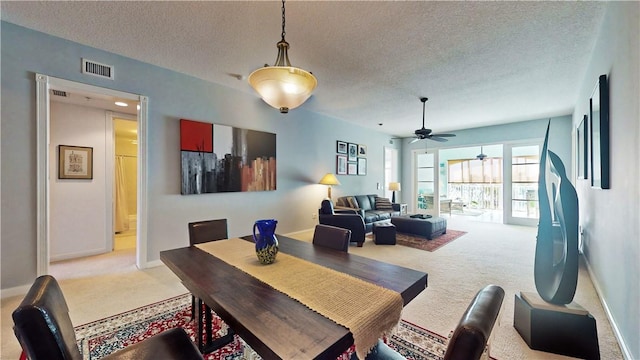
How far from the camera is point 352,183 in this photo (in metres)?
6.91

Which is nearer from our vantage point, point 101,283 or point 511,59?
point 101,283

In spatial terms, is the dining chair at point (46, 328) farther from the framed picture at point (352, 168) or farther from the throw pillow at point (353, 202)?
the framed picture at point (352, 168)

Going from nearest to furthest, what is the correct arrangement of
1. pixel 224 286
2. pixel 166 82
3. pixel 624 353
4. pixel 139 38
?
1. pixel 224 286
2. pixel 624 353
3. pixel 139 38
4. pixel 166 82

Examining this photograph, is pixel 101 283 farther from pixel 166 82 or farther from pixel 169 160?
pixel 166 82

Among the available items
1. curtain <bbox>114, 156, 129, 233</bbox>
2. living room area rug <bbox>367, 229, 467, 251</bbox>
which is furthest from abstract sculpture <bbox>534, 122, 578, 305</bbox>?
curtain <bbox>114, 156, 129, 233</bbox>

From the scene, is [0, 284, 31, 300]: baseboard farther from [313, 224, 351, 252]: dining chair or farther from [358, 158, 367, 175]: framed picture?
[358, 158, 367, 175]: framed picture

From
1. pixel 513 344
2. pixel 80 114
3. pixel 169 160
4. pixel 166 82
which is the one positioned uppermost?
pixel 166 82

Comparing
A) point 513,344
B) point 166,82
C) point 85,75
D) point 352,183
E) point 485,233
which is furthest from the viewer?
point 352,183

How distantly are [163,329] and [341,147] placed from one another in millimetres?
5219

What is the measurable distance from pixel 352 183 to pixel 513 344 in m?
5.19

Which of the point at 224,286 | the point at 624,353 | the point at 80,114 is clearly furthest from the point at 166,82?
the point at 624,353

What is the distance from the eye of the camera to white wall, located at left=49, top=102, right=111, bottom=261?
3.83 meters

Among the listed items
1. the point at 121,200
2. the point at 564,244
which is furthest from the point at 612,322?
the point at 121,200

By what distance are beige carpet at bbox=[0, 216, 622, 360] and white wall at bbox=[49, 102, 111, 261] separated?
2.50 feet
